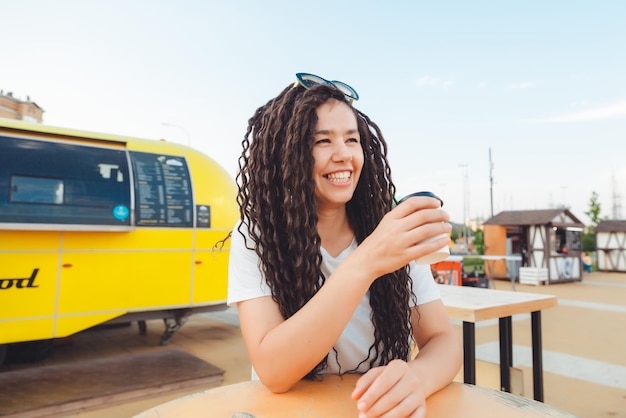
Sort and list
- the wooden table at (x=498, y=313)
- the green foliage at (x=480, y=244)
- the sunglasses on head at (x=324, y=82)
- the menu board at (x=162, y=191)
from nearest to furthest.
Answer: the sunglasses on head at (x=324, y=82) → the wooden table at (x=498, y=313) → the menu board at (x=162, y=191) → the green foliage at (x=480, y=244)

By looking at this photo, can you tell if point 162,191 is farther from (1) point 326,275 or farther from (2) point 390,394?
(2) point 390,394

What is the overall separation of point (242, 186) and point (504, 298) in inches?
77.0

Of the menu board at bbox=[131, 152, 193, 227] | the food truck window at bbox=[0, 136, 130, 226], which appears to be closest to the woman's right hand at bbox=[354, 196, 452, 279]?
the food truck window at bbox=[0, 136, 130, 226]

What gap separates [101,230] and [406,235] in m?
3.76

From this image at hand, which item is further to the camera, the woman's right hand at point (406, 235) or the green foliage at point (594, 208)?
the green foliage at point (594, 208)

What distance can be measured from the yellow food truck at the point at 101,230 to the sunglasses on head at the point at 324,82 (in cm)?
258

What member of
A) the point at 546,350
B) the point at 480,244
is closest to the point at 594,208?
the point at 480,244

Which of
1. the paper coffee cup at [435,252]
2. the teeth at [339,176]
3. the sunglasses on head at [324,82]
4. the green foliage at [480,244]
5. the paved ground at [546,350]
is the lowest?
the paved ground at [546,350]

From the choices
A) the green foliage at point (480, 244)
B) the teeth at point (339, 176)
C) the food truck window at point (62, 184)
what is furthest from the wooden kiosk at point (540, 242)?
the teeth at point (339, 176)

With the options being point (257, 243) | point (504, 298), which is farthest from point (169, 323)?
point (257, 243)

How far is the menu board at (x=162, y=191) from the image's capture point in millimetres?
4398

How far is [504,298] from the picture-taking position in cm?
267

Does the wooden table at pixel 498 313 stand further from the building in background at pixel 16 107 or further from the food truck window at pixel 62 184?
the building in background at pixel 16 107

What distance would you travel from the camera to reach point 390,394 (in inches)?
38.4
